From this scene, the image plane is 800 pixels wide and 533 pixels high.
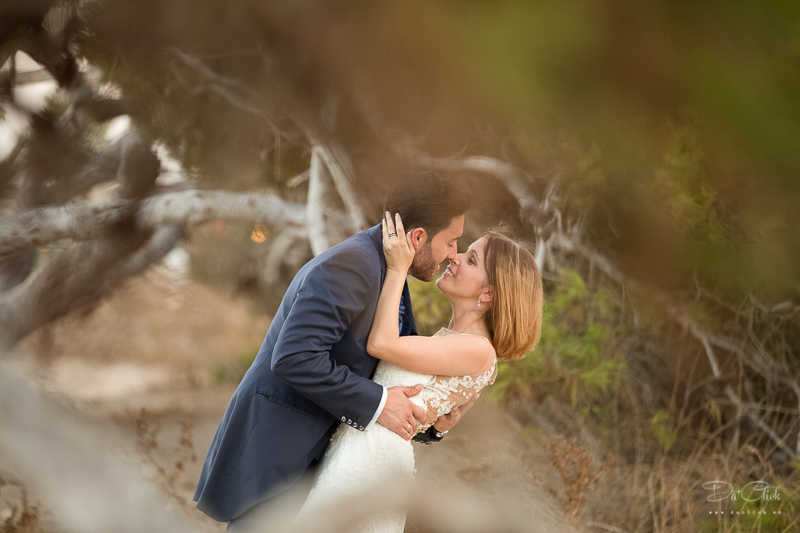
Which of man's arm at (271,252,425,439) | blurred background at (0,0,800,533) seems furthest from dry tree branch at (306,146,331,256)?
man's arm at (271,252,425,439)

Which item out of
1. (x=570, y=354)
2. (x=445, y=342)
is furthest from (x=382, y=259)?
(x=570, y=354)

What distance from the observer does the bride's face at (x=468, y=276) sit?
1.49 meters

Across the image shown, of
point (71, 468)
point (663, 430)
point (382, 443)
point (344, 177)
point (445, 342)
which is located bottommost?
point (663, 430)

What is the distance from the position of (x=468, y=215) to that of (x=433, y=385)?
85.3 inches

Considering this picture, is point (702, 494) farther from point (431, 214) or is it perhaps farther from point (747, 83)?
point (747, 83)

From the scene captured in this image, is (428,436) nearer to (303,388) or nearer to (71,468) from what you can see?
(303,388)

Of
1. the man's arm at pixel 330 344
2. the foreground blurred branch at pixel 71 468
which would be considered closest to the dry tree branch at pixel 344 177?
the man's arm at pixel 330 344

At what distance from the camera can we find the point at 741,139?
0.81 metres

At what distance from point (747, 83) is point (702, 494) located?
8.98 feet

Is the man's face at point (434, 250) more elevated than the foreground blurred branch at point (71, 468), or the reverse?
the foreground blurred branch at point (71, 468)

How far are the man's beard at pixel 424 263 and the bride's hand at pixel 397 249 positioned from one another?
0.13 ft

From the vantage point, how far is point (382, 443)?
126cm

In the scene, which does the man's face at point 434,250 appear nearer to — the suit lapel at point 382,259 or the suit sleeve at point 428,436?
the suit lapel at point 382,259

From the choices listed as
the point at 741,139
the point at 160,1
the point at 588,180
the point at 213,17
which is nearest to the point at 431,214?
the point at 741,139
